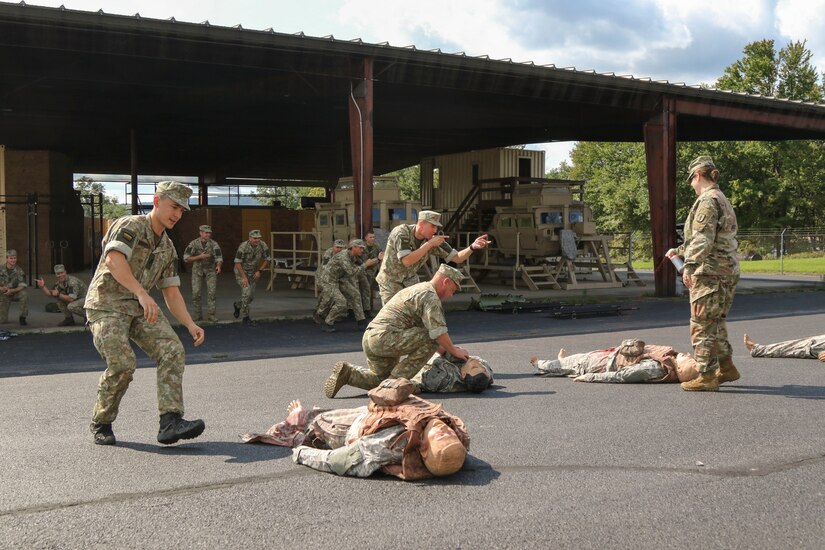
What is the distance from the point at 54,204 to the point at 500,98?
1667 centimetres

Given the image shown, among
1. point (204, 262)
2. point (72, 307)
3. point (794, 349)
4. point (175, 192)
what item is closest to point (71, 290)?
point (72, 307)

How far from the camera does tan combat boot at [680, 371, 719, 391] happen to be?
26.0ft

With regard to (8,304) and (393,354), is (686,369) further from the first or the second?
(8,304)

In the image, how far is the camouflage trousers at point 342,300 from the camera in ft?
46.8

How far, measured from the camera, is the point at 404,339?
777cm

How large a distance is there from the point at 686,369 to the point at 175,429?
5021 mm

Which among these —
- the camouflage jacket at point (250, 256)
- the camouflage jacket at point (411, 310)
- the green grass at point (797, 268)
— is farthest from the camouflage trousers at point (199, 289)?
the green grass at point (797, 268)

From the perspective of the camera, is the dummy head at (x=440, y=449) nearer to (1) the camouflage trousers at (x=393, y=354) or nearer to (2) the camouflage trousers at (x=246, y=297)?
(1) the camouflage trousers at (x=393, y=354)

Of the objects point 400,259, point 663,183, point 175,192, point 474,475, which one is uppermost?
point 663,183

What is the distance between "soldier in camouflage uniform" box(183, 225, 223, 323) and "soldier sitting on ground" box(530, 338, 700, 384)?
8.44 meters

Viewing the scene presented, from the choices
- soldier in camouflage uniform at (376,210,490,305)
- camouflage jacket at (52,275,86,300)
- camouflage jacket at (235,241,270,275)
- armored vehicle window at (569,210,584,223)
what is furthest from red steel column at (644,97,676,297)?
camouflage jacket at (52,275,86,300)

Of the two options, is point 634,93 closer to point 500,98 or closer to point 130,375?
point 500,98

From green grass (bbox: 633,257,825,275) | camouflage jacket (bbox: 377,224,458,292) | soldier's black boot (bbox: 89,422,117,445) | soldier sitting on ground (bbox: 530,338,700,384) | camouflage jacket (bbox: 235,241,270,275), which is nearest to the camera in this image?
soldier's black boot (bbox: 89,422,117,445)

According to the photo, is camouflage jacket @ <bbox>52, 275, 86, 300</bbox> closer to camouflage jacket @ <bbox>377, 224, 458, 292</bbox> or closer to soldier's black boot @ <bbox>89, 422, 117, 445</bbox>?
camouflage jacket @ <bbox>377, 224, 458, 292</bbox>
